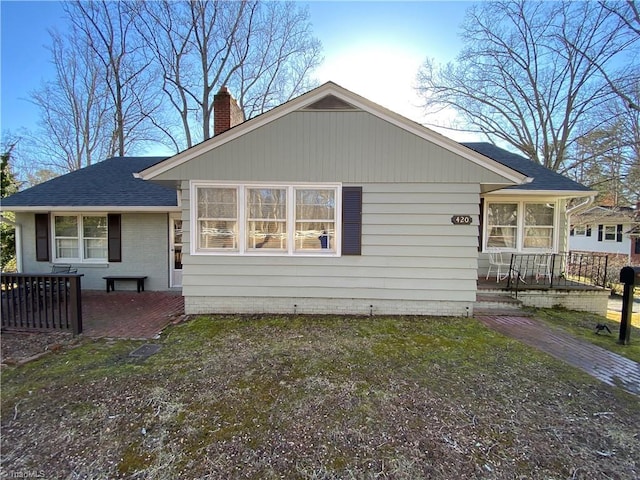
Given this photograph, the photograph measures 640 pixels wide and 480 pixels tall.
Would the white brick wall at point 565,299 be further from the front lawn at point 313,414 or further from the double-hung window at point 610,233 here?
the double-hung window at point 610,233

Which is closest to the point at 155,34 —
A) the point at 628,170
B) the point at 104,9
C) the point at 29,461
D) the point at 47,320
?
the point at 104,9

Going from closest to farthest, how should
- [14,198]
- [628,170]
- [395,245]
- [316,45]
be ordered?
[395,245]
[14,198]
[628,170]
[316,45]

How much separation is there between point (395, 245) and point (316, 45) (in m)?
16.9

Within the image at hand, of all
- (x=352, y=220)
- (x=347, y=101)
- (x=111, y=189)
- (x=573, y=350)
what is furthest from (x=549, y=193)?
(x=111, y=189)

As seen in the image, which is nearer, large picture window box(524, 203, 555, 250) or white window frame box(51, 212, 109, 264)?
large picture window box(524, 203, 555, 250)

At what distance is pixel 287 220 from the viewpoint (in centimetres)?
591

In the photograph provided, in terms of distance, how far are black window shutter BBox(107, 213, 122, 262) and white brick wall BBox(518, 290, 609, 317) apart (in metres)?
10.8

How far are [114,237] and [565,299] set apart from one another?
12.1 meters

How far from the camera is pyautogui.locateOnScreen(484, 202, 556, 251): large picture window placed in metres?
8.20

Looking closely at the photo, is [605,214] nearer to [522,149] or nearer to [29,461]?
[522,149]

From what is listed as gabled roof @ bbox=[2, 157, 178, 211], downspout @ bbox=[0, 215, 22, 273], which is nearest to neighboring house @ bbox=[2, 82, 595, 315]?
gabled roof @ bbox=[2, 157, 178, 211]

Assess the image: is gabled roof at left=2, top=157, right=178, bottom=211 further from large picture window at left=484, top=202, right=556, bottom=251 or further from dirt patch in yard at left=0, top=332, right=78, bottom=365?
large picture window at left=484, top=202, right=556, bottom=251

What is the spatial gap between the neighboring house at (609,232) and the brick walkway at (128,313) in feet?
63.7

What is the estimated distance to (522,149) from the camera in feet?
55.5
